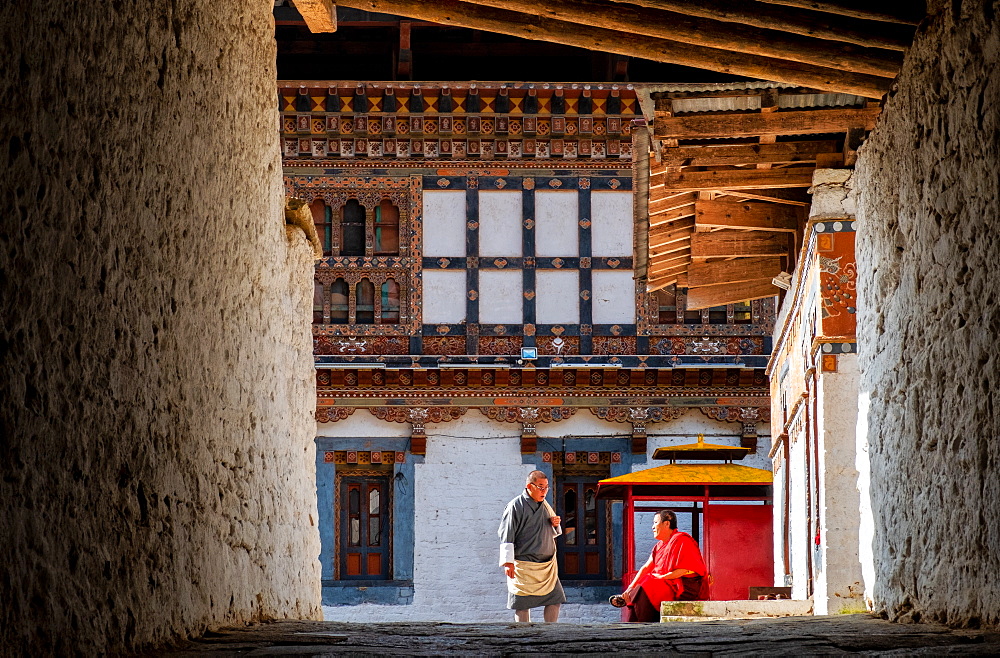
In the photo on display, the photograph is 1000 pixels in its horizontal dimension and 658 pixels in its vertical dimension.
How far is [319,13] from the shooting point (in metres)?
6.27

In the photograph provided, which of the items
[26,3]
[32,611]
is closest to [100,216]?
[26,3]

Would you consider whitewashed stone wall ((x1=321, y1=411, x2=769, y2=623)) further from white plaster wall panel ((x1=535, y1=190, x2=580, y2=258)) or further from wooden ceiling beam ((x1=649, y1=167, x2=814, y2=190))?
wooden ceiling beam ((x1=649, y1=167, x2=814, y2=190))

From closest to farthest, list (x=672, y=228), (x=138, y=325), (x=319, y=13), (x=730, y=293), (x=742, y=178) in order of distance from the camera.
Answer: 1. (x=138, y=325)
2. (x=319, y=13)
3. (x=742, y=178)
4. (x=672, y=228)
5. (x=730, y=293)

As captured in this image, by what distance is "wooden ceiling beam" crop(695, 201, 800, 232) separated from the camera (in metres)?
9.20

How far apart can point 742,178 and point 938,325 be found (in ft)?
13.1

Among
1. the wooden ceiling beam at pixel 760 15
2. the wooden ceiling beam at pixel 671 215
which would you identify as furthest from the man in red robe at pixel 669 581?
the wooden ceiling beam at pixel 760 15

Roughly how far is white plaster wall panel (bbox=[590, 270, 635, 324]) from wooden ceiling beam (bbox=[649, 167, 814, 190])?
9201mm

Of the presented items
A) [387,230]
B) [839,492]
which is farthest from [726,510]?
[839,492]

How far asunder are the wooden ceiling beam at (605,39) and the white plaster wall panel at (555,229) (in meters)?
11.3

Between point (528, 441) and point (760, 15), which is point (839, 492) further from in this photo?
point (528, 441)

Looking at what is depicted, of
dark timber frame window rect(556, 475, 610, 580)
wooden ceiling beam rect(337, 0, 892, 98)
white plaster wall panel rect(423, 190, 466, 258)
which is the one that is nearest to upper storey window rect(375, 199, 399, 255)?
white plaster wall panel rect(423, 190, 466, 258)

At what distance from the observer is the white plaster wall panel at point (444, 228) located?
17500 millimetres

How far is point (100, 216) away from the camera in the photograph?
3.24m

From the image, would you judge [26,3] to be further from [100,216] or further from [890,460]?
[890,460]
